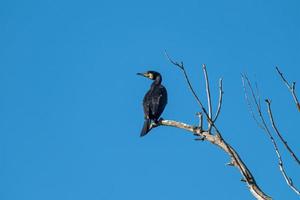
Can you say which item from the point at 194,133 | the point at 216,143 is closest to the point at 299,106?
the point at 216,143

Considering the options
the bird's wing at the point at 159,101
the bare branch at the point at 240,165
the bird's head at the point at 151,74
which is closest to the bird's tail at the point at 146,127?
the bird's wing at the point at 159,101

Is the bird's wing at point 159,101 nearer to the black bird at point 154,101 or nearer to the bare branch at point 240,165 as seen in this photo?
the black bird at point 154,101

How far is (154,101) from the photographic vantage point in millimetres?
8602

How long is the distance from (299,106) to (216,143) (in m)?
1.31

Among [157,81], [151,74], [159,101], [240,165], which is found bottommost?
[240,165]

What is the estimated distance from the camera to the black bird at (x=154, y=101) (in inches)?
316

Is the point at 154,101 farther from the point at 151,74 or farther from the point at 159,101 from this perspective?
the point at 151,74

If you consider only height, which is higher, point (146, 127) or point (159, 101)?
point (159, 101)

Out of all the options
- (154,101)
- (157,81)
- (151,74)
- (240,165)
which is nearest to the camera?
(240,165)

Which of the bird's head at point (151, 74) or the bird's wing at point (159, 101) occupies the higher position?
the bird's head at point (151, 74)

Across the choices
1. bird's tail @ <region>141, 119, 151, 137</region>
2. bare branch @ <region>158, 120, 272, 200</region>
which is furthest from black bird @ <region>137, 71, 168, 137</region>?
bare branch @ <region>158, 120, 272, 200</region>

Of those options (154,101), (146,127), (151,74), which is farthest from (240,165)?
(151,74)

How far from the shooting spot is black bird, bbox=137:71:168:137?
26.3ft

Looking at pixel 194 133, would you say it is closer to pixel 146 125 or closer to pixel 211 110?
pixel 211 110
